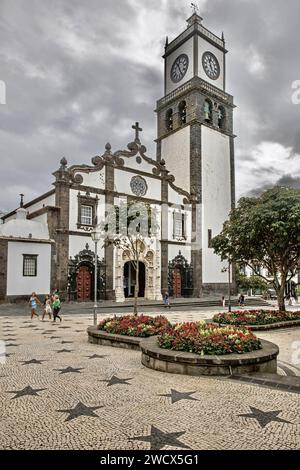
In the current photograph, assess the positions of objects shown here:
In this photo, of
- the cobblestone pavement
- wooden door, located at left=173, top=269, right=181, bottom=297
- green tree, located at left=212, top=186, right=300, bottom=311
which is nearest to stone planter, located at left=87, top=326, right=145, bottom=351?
the cobblestone pavement

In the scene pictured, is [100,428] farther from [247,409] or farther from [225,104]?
[225,104]

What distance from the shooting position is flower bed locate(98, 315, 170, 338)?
11.2 meters

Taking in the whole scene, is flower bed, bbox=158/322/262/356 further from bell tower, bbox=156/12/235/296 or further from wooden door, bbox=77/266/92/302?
bell tower, bbox=156/12/235/296

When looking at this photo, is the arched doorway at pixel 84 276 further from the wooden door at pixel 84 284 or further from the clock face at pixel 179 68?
the clock face at pixel 179 68

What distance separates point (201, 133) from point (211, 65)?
10.4m

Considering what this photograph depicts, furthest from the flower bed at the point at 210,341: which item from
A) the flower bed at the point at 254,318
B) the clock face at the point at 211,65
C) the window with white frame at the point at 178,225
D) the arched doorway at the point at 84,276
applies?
the clock face at the point at 211,65

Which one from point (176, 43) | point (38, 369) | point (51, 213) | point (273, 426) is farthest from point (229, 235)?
point (176, 43)

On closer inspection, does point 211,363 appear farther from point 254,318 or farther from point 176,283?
point 176,283

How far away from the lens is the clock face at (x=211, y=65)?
42.5m

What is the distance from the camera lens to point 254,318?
16.0 metres

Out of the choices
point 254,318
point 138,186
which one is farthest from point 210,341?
point 138,186

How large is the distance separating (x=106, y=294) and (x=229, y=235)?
1596cm

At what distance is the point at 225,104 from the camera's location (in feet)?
142

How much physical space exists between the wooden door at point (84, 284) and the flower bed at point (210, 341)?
22014 millimetres
